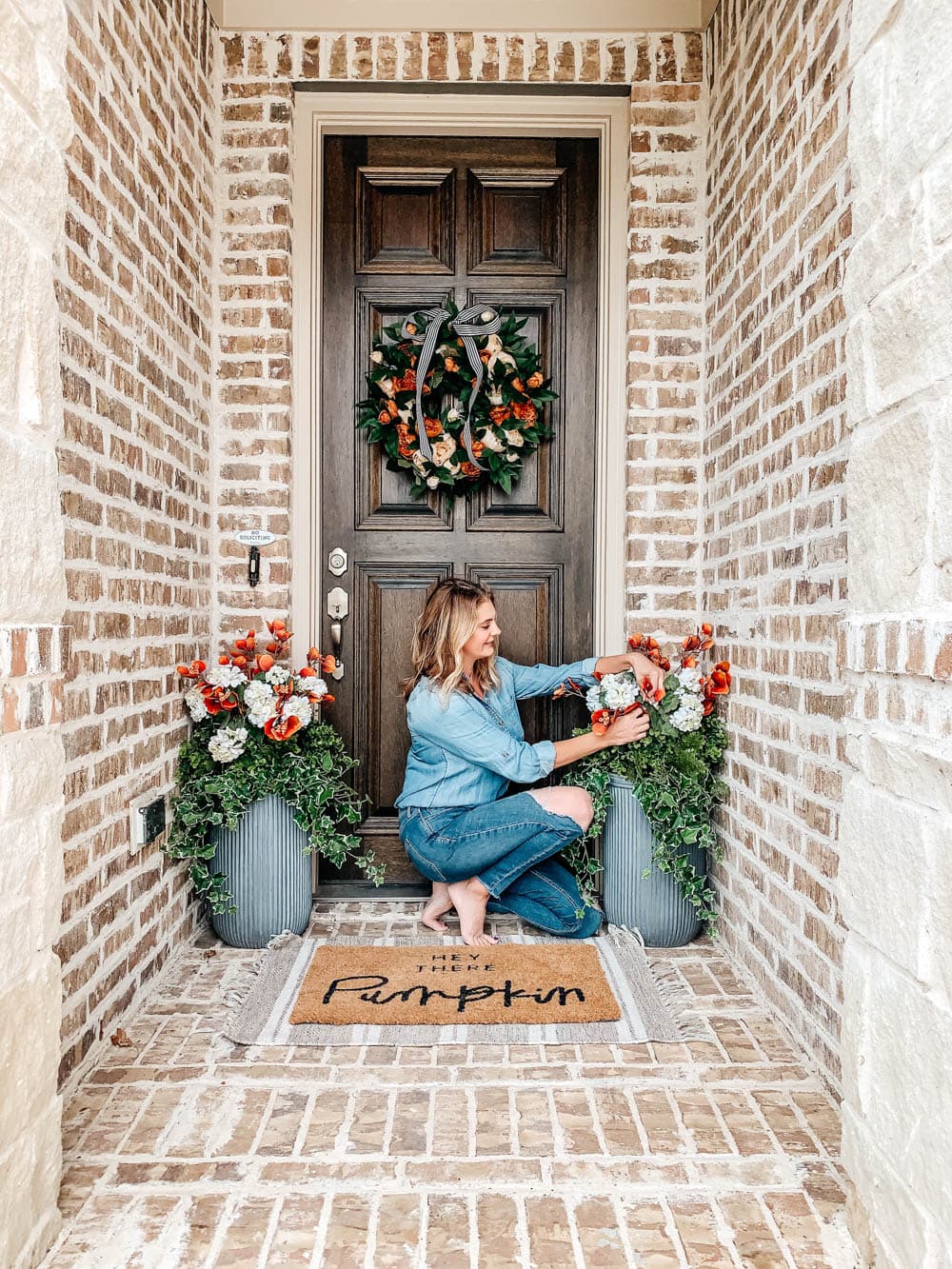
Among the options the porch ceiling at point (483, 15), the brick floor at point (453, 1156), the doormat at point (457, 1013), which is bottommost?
the brick floor at point (453, 1156)

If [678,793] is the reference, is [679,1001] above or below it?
below

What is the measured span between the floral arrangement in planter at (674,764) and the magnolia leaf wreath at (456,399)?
2.87 feet

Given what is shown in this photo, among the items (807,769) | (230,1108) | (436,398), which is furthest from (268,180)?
(230,1108)

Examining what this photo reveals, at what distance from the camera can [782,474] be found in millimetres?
2492

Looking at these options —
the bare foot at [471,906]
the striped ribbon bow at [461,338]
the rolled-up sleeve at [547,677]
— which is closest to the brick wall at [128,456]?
the striped ribbon bow at [461,338]

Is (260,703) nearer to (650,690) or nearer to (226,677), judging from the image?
(226,677)

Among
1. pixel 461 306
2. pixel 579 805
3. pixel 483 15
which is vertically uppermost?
pixel 483 15

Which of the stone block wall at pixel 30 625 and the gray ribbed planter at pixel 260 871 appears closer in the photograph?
the stone block wall at pixel 30 625

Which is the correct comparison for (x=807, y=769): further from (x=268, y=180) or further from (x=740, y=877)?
(x=268, y=180)

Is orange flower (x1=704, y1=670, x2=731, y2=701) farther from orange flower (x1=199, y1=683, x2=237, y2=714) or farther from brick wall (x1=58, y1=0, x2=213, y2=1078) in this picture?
brick wall (x1=58, y1=0, x2=213, y2=1078)

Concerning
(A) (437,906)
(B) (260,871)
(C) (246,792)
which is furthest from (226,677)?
(A) (437,906)

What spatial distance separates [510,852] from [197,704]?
1047 millimetres

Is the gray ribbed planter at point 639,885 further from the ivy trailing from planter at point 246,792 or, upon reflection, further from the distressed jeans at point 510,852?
the ivy trailing from planter at point 246,792

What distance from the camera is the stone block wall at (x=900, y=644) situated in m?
1.22
